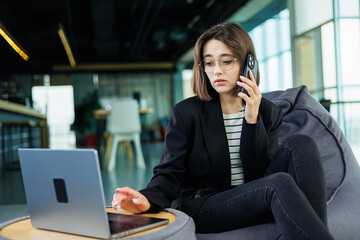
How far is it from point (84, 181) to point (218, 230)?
26.4 inches

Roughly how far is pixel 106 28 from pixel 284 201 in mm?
10068

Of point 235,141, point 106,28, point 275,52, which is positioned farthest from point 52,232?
point 106,28

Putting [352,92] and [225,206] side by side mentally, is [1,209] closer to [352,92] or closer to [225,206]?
[225,206]

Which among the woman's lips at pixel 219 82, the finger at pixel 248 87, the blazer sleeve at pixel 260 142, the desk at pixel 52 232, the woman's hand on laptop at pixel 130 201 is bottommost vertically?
the desk at pixel 52 232

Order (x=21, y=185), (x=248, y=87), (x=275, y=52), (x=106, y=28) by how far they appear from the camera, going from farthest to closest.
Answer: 1. (x=106, y=28)
2. (x=275, y=52)
3. (x=21, y=185)
4. (x=248, y=87)

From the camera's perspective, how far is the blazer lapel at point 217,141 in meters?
1.57

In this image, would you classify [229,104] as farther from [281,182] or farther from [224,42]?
[281,182]

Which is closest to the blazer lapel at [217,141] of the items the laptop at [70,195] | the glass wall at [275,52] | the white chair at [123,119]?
the laptop at [70,195]

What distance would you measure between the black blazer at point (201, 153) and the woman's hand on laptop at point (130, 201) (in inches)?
8.1

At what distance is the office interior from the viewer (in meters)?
4.13

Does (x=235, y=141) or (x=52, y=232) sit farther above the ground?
(x=235, y=141)

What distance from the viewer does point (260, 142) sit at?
1.54m

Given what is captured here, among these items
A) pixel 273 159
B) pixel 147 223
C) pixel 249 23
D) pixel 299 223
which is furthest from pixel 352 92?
pixel 147 223

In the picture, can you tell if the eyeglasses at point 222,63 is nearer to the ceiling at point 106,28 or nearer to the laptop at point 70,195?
the laptop at point 70,195
